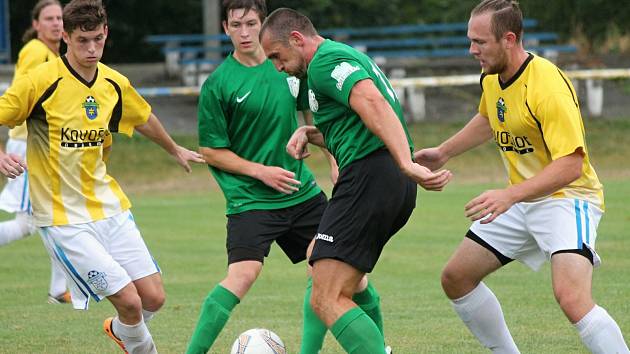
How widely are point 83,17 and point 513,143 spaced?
2.33 metres

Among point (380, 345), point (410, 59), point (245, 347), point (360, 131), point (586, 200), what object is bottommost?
point (410, 59)

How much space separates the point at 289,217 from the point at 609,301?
289cm

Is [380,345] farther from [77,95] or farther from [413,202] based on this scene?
[77,95]

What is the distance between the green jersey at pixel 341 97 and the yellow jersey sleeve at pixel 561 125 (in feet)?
2.09

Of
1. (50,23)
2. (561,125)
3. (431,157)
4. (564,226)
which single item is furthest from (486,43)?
(50,23)

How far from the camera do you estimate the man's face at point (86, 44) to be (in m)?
6.26

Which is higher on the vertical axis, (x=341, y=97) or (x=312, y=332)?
(x=341, y=97)

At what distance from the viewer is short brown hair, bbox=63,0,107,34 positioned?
20.4ft

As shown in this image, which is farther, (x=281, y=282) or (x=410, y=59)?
(x=410, y=59)

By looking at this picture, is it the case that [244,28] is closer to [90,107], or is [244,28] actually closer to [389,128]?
[90,107]

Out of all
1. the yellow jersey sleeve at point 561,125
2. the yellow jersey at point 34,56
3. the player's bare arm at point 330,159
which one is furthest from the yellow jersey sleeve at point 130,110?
the yellow jersey at point 34,56

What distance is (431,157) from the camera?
6199 mm

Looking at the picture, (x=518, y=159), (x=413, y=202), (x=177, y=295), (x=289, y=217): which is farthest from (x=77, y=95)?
(x=177, y=295)

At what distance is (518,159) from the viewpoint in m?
5.84
